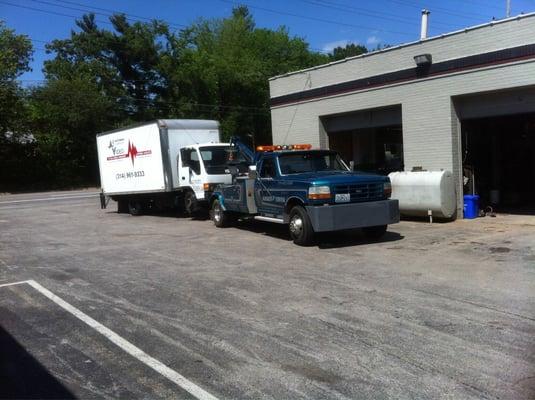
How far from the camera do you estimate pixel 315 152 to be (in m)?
13.2

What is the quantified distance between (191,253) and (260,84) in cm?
4881

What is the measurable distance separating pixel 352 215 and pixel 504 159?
11136 mm

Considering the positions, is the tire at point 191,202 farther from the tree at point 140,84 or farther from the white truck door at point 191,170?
the tree at point 140,84

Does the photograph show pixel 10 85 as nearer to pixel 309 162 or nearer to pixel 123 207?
pixel 123 207

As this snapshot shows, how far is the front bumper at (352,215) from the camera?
36.8 ft

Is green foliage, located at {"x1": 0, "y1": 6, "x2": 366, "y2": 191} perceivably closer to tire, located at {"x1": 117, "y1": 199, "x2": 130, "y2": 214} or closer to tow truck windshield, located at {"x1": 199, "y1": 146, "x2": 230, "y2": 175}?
tire, located at {"x1": 117, "y1": 199, "x2": 130, "y2": 214}

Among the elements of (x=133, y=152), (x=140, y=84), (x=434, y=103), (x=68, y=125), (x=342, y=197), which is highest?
(x=140, y=84)

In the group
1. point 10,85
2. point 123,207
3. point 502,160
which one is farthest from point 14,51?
point 502,160

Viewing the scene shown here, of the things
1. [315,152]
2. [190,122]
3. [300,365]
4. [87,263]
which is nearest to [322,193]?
[315,152]

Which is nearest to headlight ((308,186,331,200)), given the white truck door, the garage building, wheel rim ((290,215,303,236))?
wheel rim ((290,215,303,236))

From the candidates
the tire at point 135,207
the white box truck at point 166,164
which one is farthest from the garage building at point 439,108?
the tire at point 135,207

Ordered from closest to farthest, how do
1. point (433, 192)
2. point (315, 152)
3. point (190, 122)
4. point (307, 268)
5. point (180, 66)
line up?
point (307, 268), point (315, 152), point (433, 192), point (190, 122), point (180, 66)

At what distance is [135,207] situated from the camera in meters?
Result: 21.6

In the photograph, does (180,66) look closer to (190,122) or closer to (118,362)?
(190,122)
